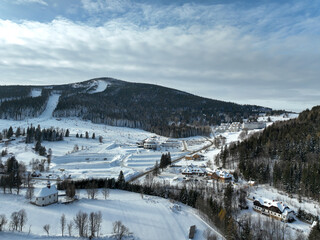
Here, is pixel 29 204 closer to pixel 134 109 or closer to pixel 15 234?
pixel 15 234

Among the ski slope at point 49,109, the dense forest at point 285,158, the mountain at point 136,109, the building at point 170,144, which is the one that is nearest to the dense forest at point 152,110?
the mountain at point 136,109

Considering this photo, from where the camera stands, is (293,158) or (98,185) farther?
(293,158)

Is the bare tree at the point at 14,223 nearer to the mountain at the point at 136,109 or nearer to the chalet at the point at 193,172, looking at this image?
the chalet at the point at 193,172

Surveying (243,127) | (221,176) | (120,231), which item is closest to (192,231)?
(120,231)

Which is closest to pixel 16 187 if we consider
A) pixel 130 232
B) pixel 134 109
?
pixel 130 232

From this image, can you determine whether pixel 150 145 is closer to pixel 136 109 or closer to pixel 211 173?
pixel 211 173

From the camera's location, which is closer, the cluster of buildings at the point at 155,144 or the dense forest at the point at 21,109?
the cluster of buildings at the point at 155,144
